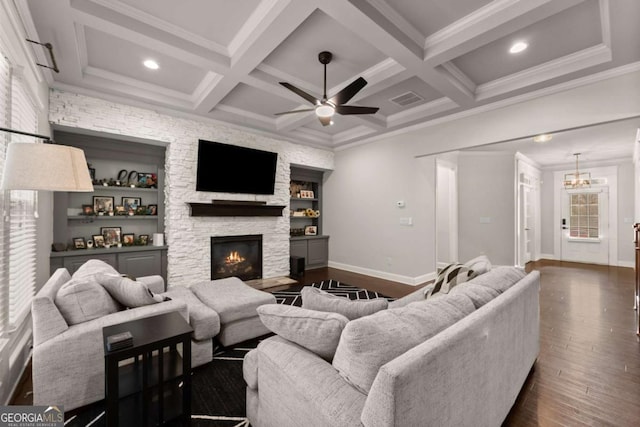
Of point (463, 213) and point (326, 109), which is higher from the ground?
point (326, 109)

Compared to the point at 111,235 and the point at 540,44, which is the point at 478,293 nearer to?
the point at 540,44

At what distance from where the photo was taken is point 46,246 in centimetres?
334

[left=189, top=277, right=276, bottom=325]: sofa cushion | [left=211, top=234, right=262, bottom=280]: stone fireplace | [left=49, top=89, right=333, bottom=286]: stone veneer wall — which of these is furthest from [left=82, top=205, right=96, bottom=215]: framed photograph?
[left=189, top=277, right=276, bottom=325]: sofa cushion

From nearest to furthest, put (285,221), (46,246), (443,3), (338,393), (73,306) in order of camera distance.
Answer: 1. (338,393)
2. (73,306)
3. (443,3)
4. (46,246)
5. (285,221)

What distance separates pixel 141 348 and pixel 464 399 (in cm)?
161

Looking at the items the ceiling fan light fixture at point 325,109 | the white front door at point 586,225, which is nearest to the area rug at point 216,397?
the ceiling fan light fixture at point 325,109

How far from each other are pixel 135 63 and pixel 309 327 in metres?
3.64

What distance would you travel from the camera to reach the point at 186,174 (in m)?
4.49

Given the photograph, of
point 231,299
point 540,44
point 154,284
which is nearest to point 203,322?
point 231,299

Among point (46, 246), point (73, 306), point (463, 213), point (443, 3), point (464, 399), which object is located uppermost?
point (443, 3)

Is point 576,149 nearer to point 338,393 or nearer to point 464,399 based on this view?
point 464,399

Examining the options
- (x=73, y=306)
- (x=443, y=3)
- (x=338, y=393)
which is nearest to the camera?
(x=338, y=393)

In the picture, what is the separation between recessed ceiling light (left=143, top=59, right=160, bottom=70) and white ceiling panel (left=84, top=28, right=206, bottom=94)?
34 mm

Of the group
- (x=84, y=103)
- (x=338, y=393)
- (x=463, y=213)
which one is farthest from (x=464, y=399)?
(x=463, y=213)
